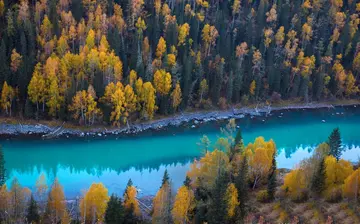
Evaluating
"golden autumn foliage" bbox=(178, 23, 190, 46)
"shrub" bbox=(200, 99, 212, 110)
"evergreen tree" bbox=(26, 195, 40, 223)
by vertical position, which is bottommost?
Result: "evergreen tree" bbox=(26, 195, 40, 223)

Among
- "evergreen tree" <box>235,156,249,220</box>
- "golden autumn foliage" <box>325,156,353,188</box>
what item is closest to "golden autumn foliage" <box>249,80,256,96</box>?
"golden autumn foliage" <box>325,156,353,188</box>

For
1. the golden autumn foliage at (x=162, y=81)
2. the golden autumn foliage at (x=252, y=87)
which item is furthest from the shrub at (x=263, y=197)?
the golden autumn foliage at (x=252, y=87)

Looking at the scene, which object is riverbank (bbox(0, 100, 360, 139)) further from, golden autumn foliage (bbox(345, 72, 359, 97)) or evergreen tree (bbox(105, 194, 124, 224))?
evergreen tree (bbox(105, 194, 124, 224))

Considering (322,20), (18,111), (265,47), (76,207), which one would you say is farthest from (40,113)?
(322,20)

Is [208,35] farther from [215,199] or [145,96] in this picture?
[215,199]

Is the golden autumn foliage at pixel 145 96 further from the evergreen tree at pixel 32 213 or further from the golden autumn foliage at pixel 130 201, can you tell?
the evergreen tree at pixel 32 213

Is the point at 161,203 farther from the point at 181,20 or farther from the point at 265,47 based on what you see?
the point at 265,47
